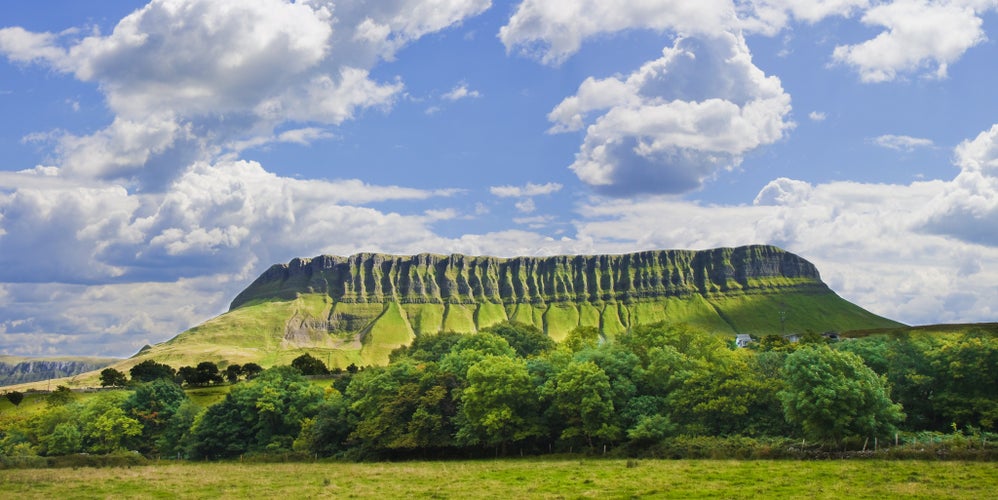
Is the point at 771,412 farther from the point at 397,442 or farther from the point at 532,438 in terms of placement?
the point at 397,442

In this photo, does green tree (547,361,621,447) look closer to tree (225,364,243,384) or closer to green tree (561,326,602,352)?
green tree (561,326,602,352)

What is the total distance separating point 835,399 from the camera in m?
62.0

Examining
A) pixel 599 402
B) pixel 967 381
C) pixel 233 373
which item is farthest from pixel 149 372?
pixel 967 381

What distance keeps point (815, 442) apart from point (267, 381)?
7673cm

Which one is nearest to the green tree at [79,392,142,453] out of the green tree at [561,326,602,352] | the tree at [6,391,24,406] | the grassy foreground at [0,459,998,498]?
the tree at [6,391,24,406]

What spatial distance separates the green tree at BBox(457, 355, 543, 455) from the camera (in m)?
80.9

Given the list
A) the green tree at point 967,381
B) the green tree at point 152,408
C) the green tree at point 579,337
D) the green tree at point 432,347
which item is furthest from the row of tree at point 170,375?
the green tree at point 967,381

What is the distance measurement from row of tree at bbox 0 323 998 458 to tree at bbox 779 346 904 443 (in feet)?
0.41

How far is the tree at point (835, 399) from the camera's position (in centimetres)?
6131

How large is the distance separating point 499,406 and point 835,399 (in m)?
35.3

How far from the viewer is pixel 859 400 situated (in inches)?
2413

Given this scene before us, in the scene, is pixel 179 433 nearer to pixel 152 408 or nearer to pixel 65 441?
pixel 152 408

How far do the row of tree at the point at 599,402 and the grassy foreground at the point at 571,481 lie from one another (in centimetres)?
1339

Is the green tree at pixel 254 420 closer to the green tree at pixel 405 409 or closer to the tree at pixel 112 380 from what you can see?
the green tree at pixel 405 409
